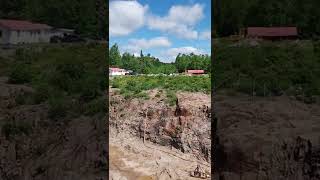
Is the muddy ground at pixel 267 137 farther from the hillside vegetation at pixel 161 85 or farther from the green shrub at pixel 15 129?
the green shrub at pixel 15 129

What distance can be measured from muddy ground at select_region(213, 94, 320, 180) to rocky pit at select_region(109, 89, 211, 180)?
0.23 meters

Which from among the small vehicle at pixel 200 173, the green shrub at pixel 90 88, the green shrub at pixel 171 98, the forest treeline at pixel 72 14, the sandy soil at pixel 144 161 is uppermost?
the forest treeline at pixel 72 14

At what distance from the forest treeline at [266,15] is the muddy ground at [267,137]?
29.3 inches

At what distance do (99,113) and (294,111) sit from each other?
1.98 m

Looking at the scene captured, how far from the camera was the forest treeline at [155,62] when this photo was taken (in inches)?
185

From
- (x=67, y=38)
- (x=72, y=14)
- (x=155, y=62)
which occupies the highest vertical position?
(x=72, y=14)

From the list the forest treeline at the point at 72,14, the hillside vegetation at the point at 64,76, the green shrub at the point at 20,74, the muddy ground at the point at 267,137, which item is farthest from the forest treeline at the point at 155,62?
the green shrub at the point at 20,74

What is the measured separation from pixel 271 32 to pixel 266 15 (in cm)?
19

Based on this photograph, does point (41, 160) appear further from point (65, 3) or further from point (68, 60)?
point (65, 3)

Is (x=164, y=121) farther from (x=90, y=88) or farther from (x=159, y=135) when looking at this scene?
(x=90, y=88)

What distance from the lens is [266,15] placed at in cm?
474

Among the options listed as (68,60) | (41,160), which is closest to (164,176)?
(41,160)

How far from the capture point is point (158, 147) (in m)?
4.88

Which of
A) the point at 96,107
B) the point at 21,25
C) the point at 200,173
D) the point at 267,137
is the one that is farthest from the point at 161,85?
the point at 21,25
